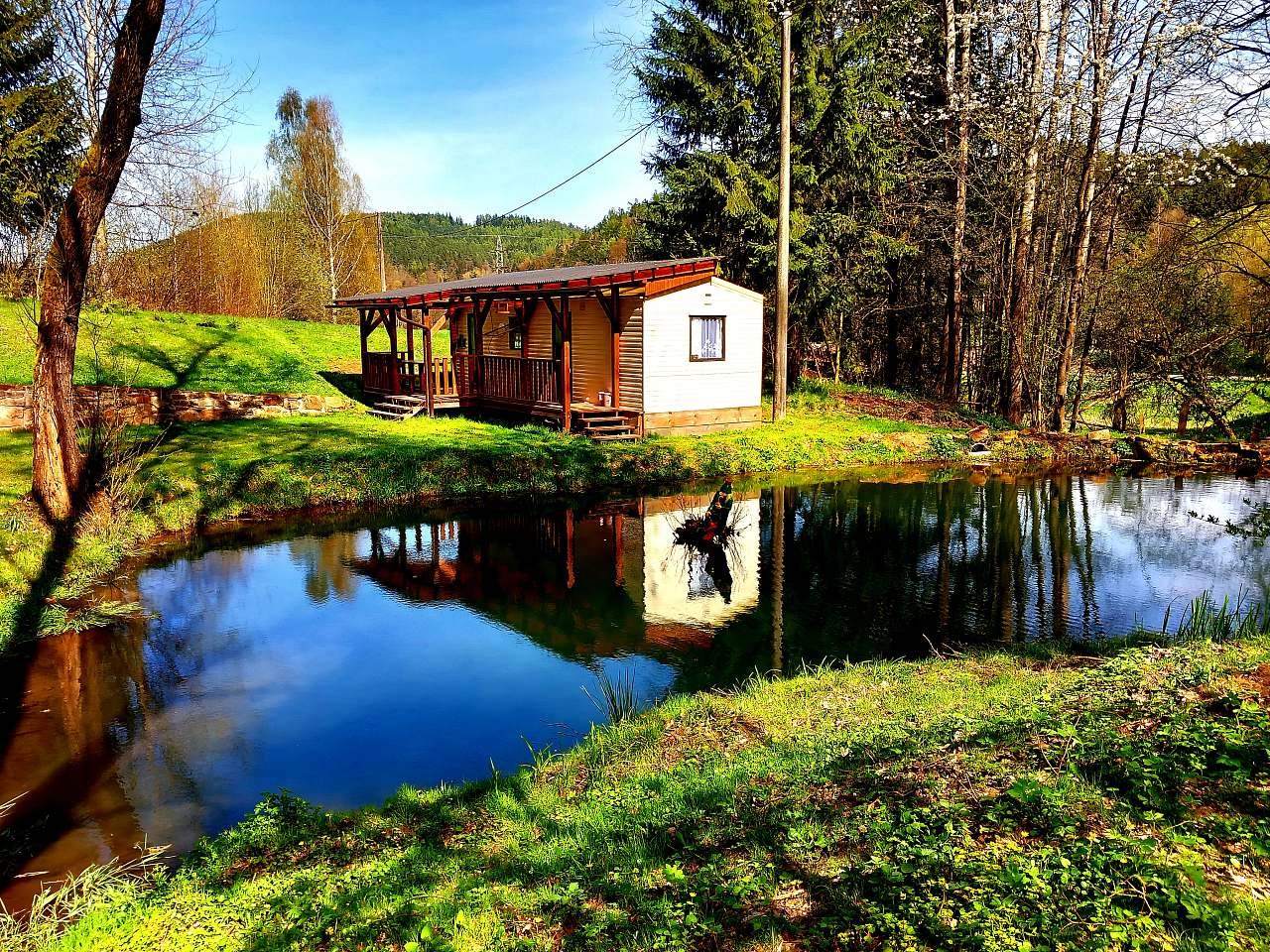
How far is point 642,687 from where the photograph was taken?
7.39 m

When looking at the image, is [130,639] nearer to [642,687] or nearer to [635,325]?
[642,687]

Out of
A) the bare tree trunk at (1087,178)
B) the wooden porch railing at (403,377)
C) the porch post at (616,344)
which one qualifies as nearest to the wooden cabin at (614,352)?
the porch post at (616,344)

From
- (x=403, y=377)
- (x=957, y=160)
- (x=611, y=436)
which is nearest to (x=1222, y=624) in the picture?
(x=611, y=436)

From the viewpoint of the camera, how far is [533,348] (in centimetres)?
2231

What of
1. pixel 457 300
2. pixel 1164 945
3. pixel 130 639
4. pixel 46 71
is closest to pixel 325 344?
pixel 457 300

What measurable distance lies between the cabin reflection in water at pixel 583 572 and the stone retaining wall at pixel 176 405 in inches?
284

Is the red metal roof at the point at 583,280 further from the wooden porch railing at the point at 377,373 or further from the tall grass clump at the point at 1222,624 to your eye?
the tall grass clump at the point at 1222,624

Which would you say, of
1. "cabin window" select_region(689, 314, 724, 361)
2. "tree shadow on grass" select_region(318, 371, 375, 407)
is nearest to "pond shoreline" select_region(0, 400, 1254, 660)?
"cabin window" select_region(689, 314, 724, 361)

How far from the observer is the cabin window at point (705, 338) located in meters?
19.1

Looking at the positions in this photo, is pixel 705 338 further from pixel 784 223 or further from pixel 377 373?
pixel 377 373

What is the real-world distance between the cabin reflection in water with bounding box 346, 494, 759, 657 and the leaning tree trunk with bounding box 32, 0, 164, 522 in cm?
399

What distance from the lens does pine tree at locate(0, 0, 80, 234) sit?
9.95 metres

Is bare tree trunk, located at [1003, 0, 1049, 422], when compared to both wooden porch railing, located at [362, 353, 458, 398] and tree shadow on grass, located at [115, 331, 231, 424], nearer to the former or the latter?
wooden porch railing, located at [362, 353, 458, 398]

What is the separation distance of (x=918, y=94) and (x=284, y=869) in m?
26.0
